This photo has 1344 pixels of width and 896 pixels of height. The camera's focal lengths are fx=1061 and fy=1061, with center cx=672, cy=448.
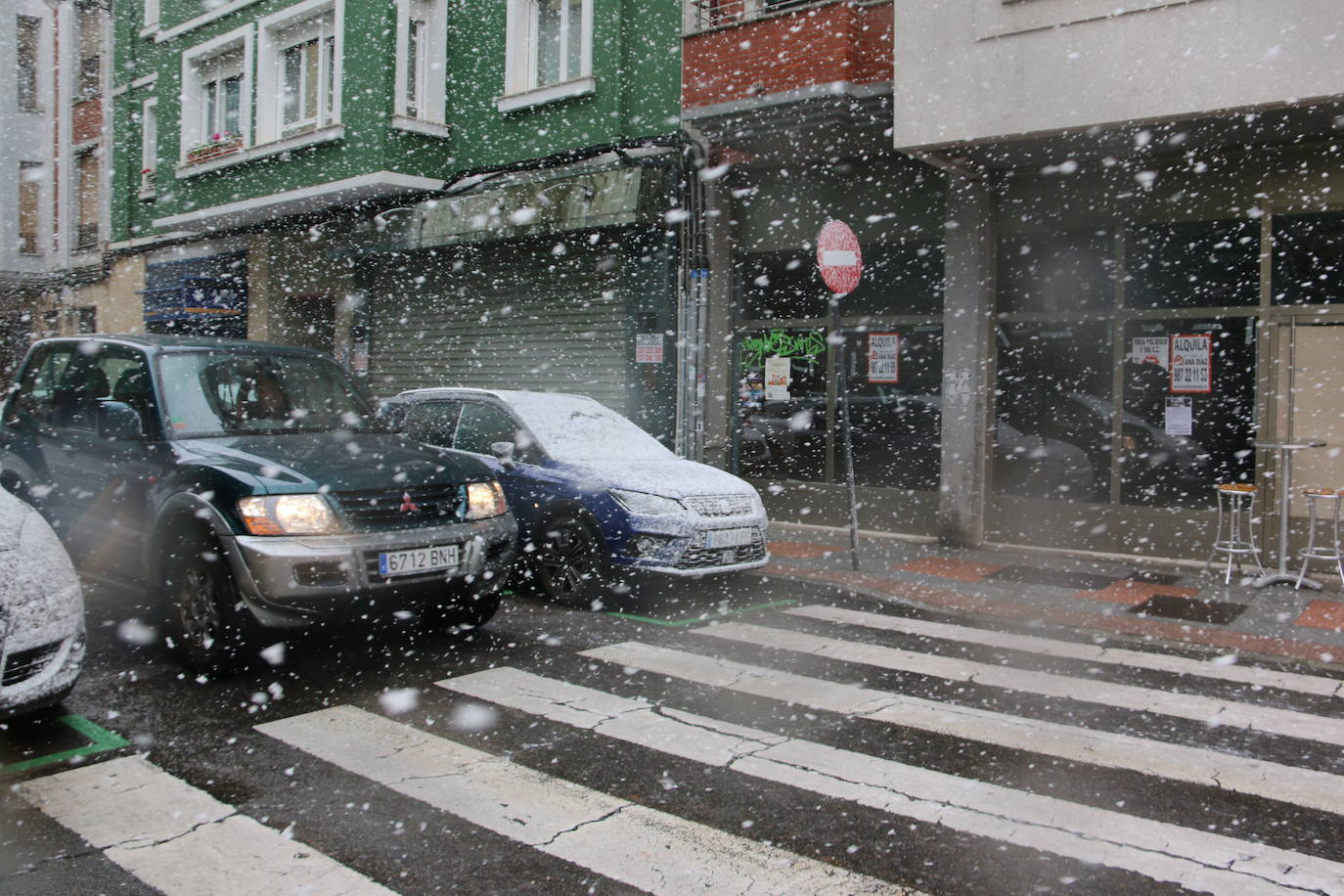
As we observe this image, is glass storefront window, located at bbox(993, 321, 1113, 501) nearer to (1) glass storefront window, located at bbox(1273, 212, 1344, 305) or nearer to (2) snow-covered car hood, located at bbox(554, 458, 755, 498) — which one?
(1) glass storefront window, located at bbox(1273, 212, 1344, 305)

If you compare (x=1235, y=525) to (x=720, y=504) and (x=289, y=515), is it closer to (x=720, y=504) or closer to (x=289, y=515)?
(x=720, y=504)

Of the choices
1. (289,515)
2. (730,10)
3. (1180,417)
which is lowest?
(289,515)

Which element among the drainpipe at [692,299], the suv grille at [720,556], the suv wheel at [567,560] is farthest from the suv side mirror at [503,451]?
the drainpipe at [692,299]

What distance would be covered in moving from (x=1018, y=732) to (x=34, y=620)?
14.2ft

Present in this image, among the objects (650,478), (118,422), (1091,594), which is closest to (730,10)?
(650,478)

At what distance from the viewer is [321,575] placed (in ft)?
17.6

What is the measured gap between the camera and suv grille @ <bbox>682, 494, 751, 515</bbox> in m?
7.72

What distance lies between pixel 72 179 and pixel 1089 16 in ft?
83.7

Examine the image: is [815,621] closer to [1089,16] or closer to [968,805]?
[968,805]

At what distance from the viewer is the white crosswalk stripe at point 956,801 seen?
3.52 meters

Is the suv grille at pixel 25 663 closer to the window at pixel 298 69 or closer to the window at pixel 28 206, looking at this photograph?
the window at pixel 298 69

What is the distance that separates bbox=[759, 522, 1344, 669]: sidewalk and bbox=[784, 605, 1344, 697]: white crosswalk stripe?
480mm

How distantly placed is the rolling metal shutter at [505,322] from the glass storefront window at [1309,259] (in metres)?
7.75

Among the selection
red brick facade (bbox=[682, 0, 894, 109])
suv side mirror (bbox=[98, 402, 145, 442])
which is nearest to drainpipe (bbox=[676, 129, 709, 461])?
red brick facade (bbox=[682, 0, 894, 109])
